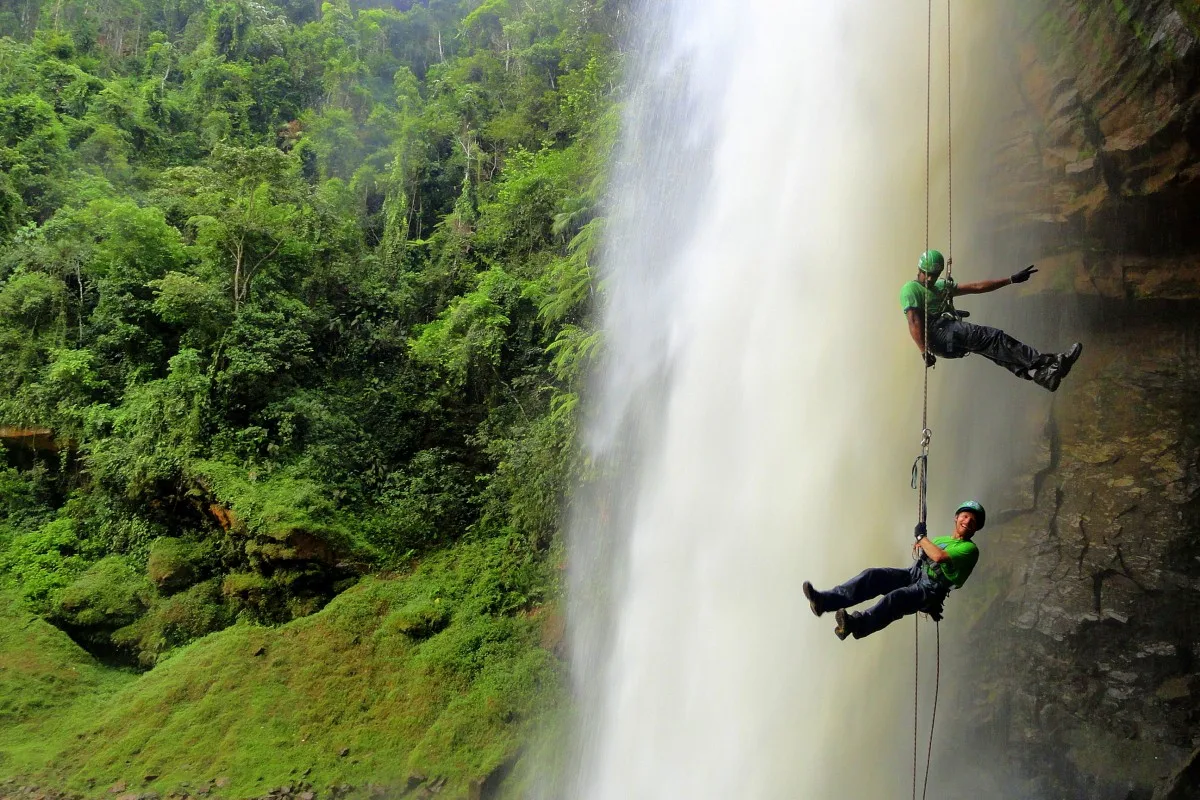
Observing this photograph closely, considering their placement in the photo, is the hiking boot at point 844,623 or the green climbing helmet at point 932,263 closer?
the hiking boot at point 844,623

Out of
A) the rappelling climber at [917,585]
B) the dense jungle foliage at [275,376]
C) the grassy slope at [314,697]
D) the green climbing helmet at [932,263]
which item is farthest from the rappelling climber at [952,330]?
the grassy slope at [314,697]

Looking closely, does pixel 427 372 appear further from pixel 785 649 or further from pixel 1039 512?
pixel 1039 512

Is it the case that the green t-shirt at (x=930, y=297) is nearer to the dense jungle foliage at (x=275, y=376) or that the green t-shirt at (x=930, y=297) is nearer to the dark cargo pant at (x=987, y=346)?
the dark cargo pant at (x=987, y=346)

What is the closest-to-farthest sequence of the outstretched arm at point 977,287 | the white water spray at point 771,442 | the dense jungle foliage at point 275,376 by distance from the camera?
the outstretched arm at point 977,287
the white water spray at point 771,442
the dense jungle foliage at point 275,376

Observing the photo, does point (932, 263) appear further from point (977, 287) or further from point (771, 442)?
point (771, 442)

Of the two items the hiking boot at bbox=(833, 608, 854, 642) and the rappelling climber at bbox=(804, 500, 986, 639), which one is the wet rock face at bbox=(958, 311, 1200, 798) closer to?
the rappelling climber at bbox=(804, 500, 986, 639)

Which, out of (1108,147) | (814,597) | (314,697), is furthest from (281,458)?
(1108,147)
